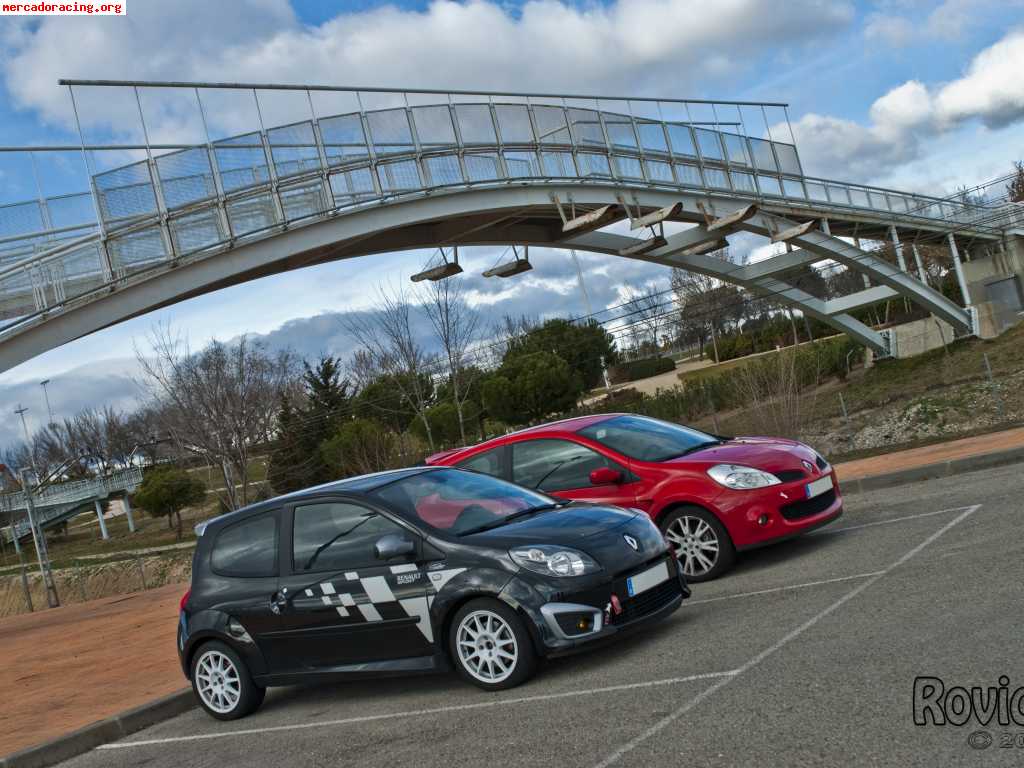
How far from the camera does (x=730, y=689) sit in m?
5.47

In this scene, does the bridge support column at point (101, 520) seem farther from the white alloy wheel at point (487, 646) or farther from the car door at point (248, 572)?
Answer: the white alloy wheel at point (487, 646)

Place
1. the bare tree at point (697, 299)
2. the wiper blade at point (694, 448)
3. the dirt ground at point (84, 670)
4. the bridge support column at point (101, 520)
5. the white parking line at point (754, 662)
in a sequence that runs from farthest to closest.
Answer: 1. the bridge support column at point (101, 520)
2. the bare tree at point (697, 299)
3. the wiper blade at point (694, 448)
4. the dirt ground at point (84, 670)
5. the white parking line at point (754, 662)

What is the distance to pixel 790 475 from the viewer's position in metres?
9.12

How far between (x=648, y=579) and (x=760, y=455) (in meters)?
2.70

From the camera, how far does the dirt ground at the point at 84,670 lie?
9.05 metres

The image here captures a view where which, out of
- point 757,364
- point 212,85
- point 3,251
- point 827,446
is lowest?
point 827,446

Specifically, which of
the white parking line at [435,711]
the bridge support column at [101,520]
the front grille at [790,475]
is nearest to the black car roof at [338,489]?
the white parking line at [435,711]

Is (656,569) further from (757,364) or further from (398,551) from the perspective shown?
(757,364)

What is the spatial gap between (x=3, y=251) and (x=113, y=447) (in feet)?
217

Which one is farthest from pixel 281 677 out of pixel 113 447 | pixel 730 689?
pixel 113 447

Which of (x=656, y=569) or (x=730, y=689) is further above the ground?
(x=656, y=569)

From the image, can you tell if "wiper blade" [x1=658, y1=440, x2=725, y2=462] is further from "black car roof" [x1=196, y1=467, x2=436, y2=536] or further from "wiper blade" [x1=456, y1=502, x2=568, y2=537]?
"black car roof" [x1=196, y1=467, x2=436, y2=536]

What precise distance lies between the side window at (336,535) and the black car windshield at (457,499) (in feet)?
0.58

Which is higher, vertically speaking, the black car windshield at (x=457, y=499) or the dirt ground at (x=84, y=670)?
the black car windshield at (x=457, y=499)
